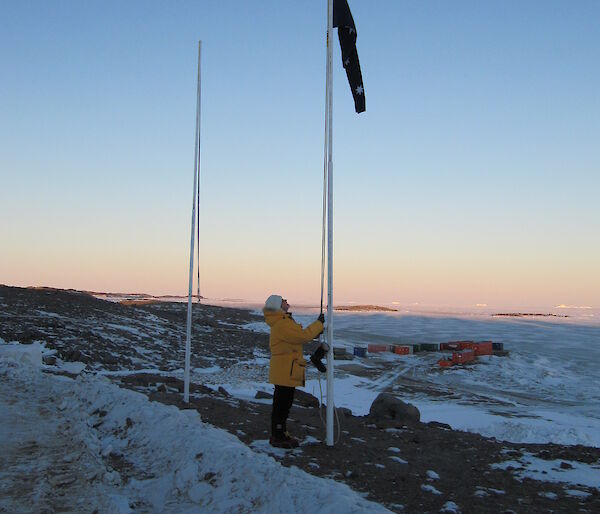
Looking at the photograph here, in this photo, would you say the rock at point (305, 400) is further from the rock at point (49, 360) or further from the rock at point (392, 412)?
the rock at point (49, 360)

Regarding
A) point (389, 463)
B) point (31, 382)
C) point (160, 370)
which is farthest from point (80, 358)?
point (389, 463)

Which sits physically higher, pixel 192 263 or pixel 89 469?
pixel 192 263

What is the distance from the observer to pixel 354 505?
164 inches

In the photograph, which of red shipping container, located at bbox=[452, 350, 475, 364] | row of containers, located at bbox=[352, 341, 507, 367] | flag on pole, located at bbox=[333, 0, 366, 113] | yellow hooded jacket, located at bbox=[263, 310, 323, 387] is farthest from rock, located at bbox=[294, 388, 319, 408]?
red shipping container, located at bbox=[452, 350, 475, 364]

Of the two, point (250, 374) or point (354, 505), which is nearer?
point (354, 505)

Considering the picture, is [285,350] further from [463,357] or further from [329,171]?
[463,357]

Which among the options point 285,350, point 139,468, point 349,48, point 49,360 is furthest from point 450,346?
point 139,468

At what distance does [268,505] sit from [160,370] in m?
15.6

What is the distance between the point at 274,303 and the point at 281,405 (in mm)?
1367

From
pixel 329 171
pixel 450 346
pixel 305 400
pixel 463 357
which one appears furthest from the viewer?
pixel 450 346

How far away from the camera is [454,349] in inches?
1351

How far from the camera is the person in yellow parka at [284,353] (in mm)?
6340

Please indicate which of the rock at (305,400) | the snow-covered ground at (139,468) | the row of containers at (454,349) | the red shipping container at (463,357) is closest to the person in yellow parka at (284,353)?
the snow-covered ground at (139,468)

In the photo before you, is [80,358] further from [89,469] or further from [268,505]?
[268,505]
